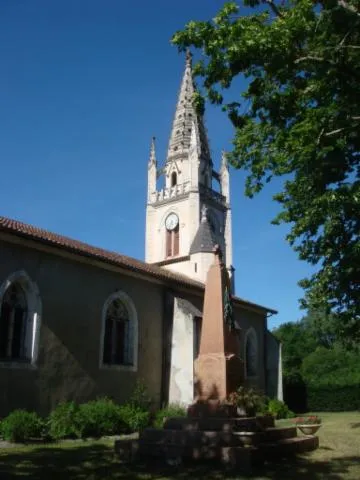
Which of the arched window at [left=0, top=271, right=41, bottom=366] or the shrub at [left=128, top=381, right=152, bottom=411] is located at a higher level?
the arched window at [left=0, top=271, right=41, bottom=366]

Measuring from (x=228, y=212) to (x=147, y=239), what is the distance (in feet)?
25.0

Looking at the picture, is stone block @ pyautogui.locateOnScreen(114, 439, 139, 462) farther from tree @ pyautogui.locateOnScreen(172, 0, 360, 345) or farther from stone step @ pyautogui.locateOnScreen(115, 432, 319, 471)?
tree @ pyautogui.locateOnScreen(172, 0, 360, 345)

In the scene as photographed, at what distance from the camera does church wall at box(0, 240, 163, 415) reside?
14039mm

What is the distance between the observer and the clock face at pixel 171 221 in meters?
39.9

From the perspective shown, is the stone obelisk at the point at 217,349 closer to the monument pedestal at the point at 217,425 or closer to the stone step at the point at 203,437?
the monument pedestal at the point at 217,425

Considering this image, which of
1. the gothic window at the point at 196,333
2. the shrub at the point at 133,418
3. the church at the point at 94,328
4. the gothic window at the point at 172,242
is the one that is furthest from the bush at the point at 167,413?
the gothic window at the point at 172,242

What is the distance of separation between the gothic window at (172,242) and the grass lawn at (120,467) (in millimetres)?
28392

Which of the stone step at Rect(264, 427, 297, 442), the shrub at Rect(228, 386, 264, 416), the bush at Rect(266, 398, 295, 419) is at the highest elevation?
the shrub at Rect(228, 386, 264, 416)

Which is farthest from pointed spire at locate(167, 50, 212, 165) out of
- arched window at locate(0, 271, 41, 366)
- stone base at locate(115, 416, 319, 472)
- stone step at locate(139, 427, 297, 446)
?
stone step at locate(139, 427, 297, 446)

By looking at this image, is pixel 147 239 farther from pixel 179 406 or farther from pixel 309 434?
pixel 309 434

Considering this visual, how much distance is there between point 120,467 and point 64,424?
487cm

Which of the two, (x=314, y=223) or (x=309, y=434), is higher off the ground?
(x=314, y=223)

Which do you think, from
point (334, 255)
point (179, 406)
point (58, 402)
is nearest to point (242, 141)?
point (334, 255)

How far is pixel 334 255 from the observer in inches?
557
